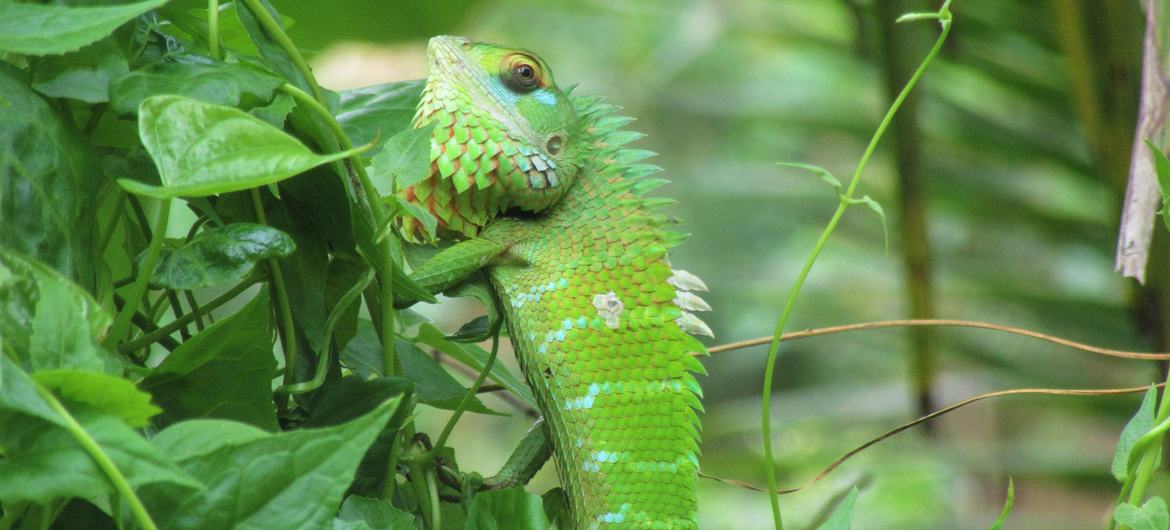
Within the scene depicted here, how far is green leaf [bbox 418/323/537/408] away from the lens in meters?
1.31

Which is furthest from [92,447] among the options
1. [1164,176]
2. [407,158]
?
[1164,176]

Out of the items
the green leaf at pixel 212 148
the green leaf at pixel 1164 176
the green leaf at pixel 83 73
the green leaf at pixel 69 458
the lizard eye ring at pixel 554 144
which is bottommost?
the green leaf at pixel 69 458

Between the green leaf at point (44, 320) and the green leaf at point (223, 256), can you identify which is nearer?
the green leaf at point (44, 320)

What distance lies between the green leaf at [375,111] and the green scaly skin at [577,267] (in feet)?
0.25

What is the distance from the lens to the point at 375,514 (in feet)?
3.09

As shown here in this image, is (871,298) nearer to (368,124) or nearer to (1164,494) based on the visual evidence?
(1164,494)

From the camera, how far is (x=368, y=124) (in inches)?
49.1

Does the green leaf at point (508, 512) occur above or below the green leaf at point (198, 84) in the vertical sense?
below

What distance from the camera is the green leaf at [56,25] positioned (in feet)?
2.45

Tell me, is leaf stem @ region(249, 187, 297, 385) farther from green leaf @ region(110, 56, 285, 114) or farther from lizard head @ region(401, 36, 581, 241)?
lizard head @ region(401, 36, 581, 241)

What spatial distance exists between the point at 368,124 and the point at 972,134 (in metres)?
2.59

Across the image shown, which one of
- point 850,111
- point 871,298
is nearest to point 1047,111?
point 850,111

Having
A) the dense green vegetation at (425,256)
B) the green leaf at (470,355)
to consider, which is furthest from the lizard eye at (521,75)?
the green leaf at (470,355)

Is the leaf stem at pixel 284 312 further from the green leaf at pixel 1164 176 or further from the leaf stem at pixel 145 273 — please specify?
the green leaf at pixel 1164 176
